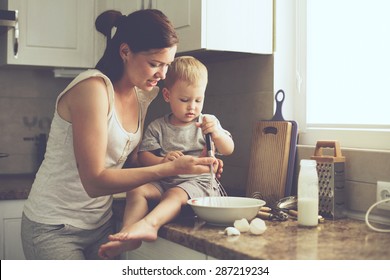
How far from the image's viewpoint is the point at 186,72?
5.65ft

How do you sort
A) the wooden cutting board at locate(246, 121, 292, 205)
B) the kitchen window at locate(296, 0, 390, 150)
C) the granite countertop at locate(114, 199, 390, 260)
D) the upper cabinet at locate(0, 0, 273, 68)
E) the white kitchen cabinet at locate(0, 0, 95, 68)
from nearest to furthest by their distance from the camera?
the granite countertop at locate(114, 199, 390, 260) → the kitchen window at locate(296, 0, 390, 150) → the wooden cutting board at locate(246, 121, 292, 205) → the upper cabinet at locate(0, 0, 273, 68) → the white kitchen cabinet at locate(0, 0, 95, 68)

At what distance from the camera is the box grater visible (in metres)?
1.63

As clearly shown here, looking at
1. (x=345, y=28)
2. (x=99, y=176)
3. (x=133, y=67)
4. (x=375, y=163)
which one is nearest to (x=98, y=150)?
(x=99, y=176)

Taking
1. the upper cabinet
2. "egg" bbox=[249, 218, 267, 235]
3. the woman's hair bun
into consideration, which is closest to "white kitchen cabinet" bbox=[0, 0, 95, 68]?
the upper cabinet

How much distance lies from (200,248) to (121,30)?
0.65 metres

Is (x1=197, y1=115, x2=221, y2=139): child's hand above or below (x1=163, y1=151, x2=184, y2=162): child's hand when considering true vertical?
above

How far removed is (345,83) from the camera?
182 cm

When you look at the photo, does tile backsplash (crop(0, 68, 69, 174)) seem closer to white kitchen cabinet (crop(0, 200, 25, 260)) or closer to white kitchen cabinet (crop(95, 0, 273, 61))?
white kitchen cabinet (crop(0, 200, 25, 260))

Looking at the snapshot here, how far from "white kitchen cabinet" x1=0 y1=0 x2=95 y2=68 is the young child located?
955mm

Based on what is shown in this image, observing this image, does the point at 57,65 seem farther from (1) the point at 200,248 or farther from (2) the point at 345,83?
(1) the point at 200,248

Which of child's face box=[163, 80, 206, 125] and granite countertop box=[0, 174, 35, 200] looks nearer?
child's face box=[163, 80, 206, 125]

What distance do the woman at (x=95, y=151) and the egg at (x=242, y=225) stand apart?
18 cm

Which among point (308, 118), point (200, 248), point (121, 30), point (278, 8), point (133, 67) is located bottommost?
point (200, 248)

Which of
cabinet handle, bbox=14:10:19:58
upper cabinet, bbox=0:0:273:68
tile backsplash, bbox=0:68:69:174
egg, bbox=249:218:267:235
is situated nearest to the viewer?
egg, bbox=249:218:267:235
